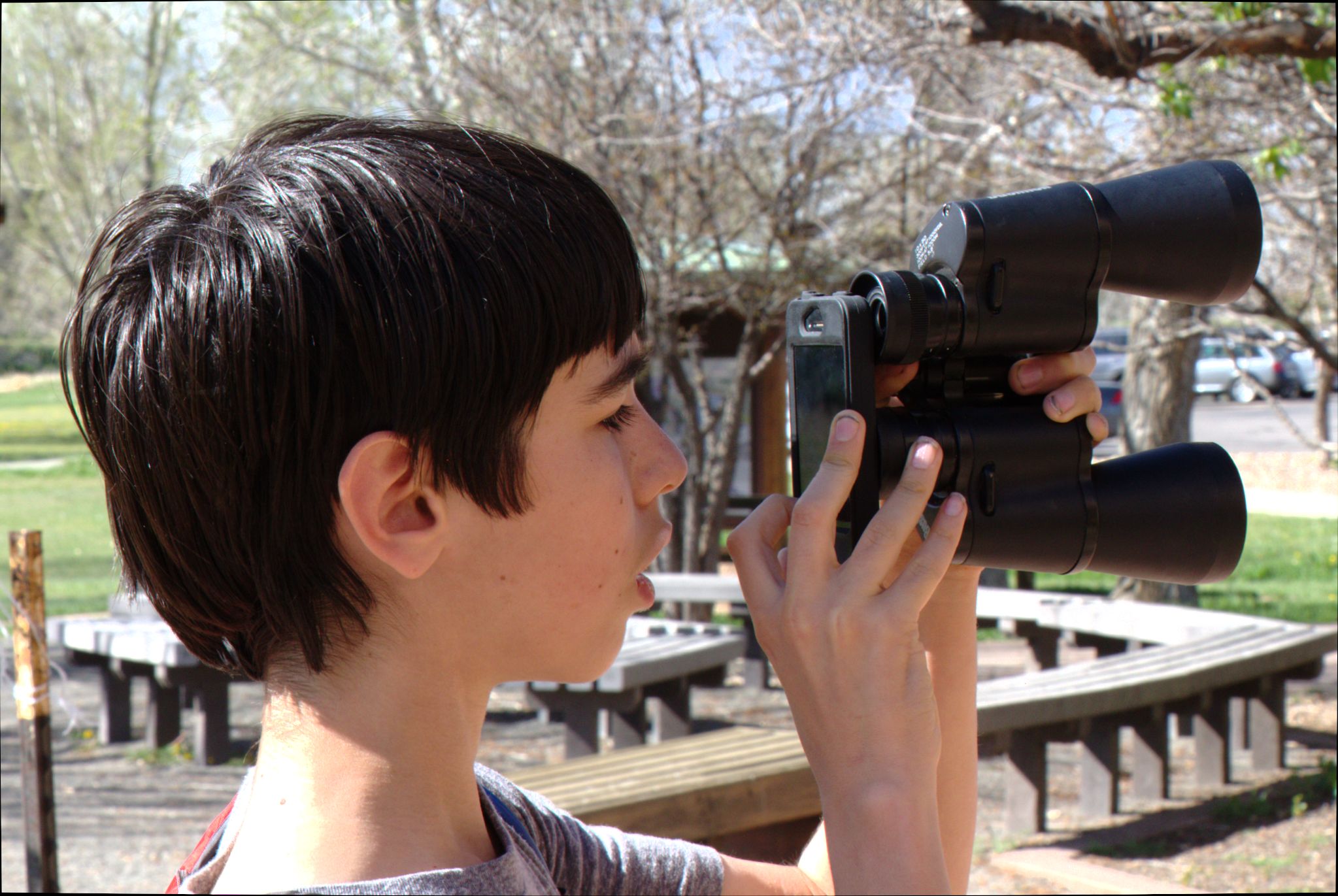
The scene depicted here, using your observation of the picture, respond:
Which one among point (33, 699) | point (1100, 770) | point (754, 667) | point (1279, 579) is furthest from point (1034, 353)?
point (1279, 579)

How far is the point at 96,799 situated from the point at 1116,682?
4.18 m

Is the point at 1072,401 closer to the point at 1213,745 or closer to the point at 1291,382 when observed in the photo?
the point at 1213,745

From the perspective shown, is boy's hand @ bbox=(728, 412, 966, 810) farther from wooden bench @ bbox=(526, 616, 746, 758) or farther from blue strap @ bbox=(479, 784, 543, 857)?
wooden bench @ bbox=(526, 616, 746, 758)

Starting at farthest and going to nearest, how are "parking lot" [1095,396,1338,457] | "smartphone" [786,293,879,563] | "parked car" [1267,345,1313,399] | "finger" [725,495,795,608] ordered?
"parked car" [1267,345,1313,399] → "parking lot" [1095,396,1338,457] → "smartphone" [786,293,879,563] → "finger" [725,495,795,608]

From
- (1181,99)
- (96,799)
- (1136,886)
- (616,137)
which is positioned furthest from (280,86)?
(1136,886)

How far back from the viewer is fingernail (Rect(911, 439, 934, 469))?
1201 millimetres

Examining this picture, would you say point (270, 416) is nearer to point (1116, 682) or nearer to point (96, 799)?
point (1116, 682)

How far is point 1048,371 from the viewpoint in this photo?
144 cm

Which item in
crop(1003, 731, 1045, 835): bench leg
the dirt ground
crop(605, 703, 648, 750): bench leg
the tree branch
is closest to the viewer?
the tree branch

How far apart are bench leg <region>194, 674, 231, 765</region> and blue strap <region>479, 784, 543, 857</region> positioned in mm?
4959

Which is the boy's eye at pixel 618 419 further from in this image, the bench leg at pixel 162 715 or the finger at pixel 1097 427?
the bench leg at pixel 162 715

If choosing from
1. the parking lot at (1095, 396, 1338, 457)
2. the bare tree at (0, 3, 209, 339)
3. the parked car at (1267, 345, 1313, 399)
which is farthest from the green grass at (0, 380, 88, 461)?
the parked car at (1267, 345, 1313, 399)

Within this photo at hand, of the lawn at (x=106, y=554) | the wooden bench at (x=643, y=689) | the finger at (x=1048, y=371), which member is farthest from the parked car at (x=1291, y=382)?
the finger at (x=1048, y=371)

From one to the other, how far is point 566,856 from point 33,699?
2654mm
